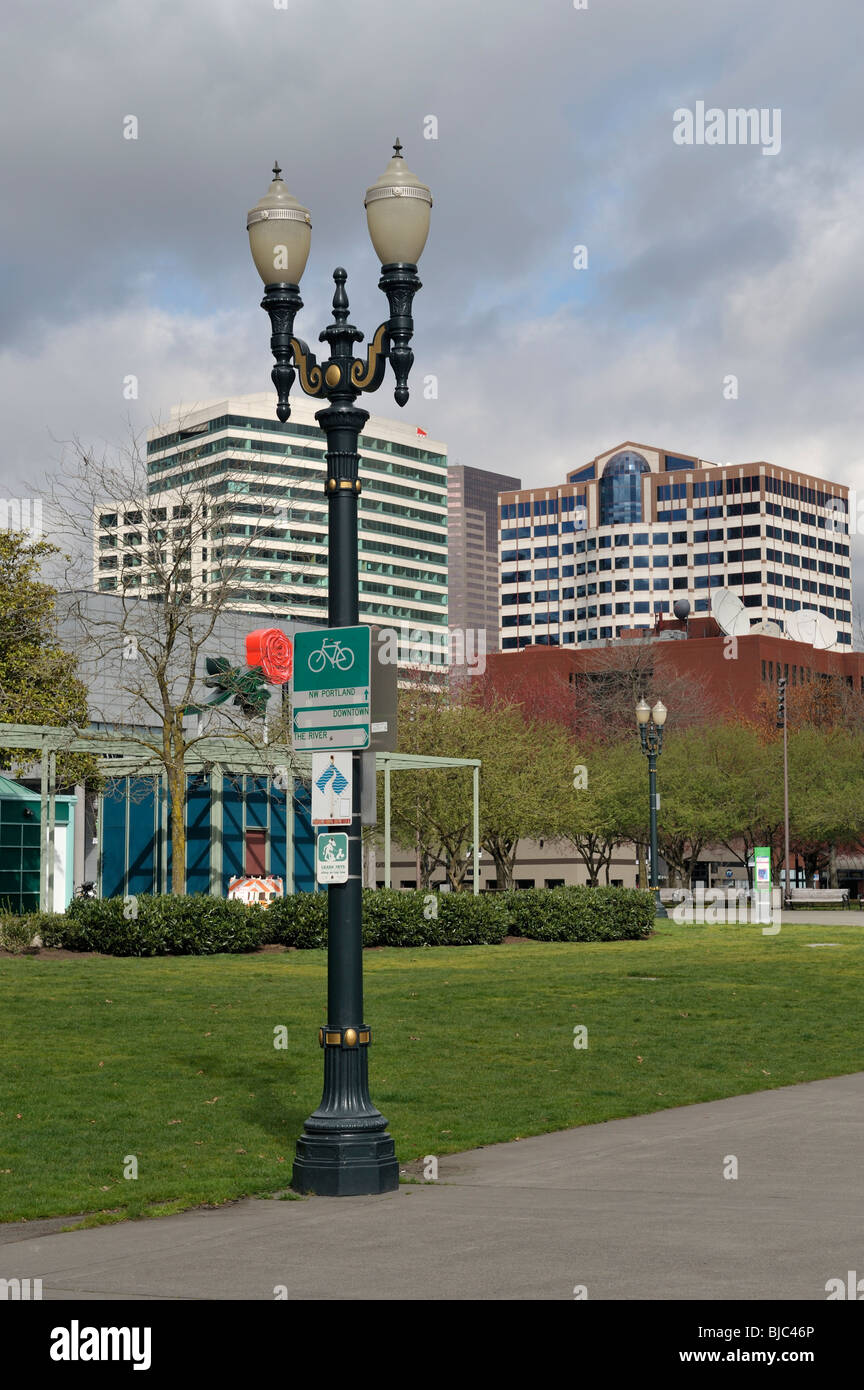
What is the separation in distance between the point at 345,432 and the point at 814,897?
59.4m

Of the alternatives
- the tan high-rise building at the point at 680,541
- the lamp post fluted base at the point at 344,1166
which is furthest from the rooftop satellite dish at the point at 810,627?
the lamp post fluted base at the point at 344,1166

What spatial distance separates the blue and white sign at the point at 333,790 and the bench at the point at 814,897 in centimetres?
5726

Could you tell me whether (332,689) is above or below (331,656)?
below

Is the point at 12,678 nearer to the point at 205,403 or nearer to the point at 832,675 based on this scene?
the point at 832,675

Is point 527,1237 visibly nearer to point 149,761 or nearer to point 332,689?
point 332,689

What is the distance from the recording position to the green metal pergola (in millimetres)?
32094

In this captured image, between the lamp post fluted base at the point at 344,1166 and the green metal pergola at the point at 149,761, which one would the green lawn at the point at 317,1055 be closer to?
the lamp post fluted base at the point at 344,1166

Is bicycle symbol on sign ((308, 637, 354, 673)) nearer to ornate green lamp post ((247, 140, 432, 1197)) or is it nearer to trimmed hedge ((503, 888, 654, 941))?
ornate green lamp post ((247, 140, 432, 1197))

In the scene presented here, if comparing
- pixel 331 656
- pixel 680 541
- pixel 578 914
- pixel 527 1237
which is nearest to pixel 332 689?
pixel 331 656

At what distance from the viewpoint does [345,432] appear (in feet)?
33.0

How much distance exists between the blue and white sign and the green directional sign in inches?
3.8

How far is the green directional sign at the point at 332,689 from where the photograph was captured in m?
9.66

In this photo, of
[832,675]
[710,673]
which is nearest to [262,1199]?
[710,673]

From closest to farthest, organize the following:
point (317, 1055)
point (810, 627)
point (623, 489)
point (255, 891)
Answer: point (317, 1055) < point (255, 891) < point (810, 627) < point (623, 489)
